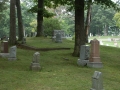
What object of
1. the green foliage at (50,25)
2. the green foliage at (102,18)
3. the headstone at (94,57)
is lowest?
the headstone at (94,57)

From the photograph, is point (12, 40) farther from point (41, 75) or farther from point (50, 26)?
point (50, 26)

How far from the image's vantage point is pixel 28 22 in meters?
71.1

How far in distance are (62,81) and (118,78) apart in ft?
10.2

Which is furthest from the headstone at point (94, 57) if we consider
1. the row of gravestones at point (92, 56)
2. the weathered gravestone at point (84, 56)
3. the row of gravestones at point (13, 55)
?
the row of gravestones at point (13, 55)

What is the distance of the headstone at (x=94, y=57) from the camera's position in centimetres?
1414

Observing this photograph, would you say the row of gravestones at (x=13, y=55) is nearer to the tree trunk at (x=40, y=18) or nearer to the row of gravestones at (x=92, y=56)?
the row of gravestones at (x=92, y=56)

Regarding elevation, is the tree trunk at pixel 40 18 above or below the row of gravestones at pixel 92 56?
above

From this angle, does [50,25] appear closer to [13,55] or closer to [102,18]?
[13,55]

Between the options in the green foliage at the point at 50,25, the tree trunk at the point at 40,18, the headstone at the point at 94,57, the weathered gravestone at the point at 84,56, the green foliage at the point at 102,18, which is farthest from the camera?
the green foliage at the point at 102,18

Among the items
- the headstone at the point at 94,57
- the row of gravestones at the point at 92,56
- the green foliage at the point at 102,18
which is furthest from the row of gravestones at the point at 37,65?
the green foliage at the point at 102,18

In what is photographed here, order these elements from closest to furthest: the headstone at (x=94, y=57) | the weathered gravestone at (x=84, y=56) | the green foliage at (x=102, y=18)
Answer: the headstone at (x=94, y=57) → the weathered gravestone at (x=84, y=56) → the green foliage at (x=102, y=18)

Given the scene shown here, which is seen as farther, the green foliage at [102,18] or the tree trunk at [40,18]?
the green foliage at [102,18]

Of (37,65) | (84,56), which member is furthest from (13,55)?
(84,56)

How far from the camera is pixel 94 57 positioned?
14.2 m
